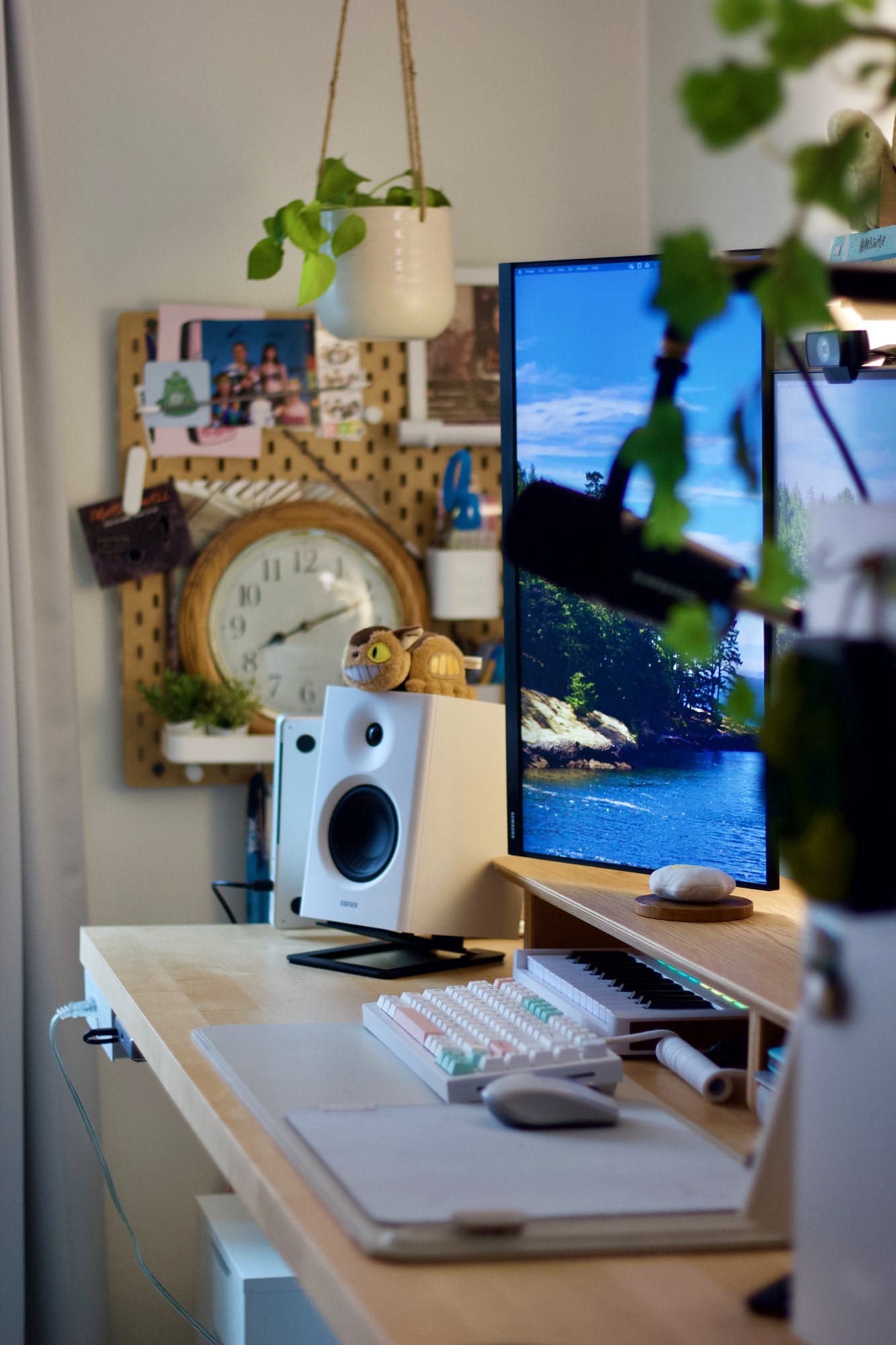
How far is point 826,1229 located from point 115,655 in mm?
1780

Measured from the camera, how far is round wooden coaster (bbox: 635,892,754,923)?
1.35 m

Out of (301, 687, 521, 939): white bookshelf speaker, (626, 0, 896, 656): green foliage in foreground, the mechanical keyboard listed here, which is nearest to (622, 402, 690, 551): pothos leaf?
(626, 0, 896, 656): green foliage in foreground

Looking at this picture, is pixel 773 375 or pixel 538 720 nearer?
A: pixel 773 375

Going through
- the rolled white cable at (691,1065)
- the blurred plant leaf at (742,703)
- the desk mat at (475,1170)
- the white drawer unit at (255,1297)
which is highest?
the blurred plant leaf at (742,703)

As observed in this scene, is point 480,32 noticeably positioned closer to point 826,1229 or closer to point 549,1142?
point 549,1142

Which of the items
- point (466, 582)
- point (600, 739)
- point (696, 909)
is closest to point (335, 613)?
point (466, 582)

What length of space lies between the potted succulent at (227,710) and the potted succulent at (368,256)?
570 millimetres

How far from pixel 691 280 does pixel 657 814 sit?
909mm

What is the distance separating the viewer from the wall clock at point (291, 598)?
7.73 ft

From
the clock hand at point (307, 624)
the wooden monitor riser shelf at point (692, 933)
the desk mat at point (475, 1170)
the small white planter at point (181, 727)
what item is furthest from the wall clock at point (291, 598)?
the desk mat at point (475, 1170)

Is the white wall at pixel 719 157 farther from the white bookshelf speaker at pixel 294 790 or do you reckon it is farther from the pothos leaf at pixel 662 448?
the pothos leaf at pixel 662 448

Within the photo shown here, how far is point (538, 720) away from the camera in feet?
5.31

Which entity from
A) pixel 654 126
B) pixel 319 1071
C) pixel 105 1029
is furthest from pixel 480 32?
pixel 319 1071

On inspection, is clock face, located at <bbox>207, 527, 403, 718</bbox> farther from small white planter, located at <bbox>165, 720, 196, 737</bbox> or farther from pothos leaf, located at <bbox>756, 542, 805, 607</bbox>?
pothos leaf, located at <bbox>756, 542, 805, 607</bbox>
